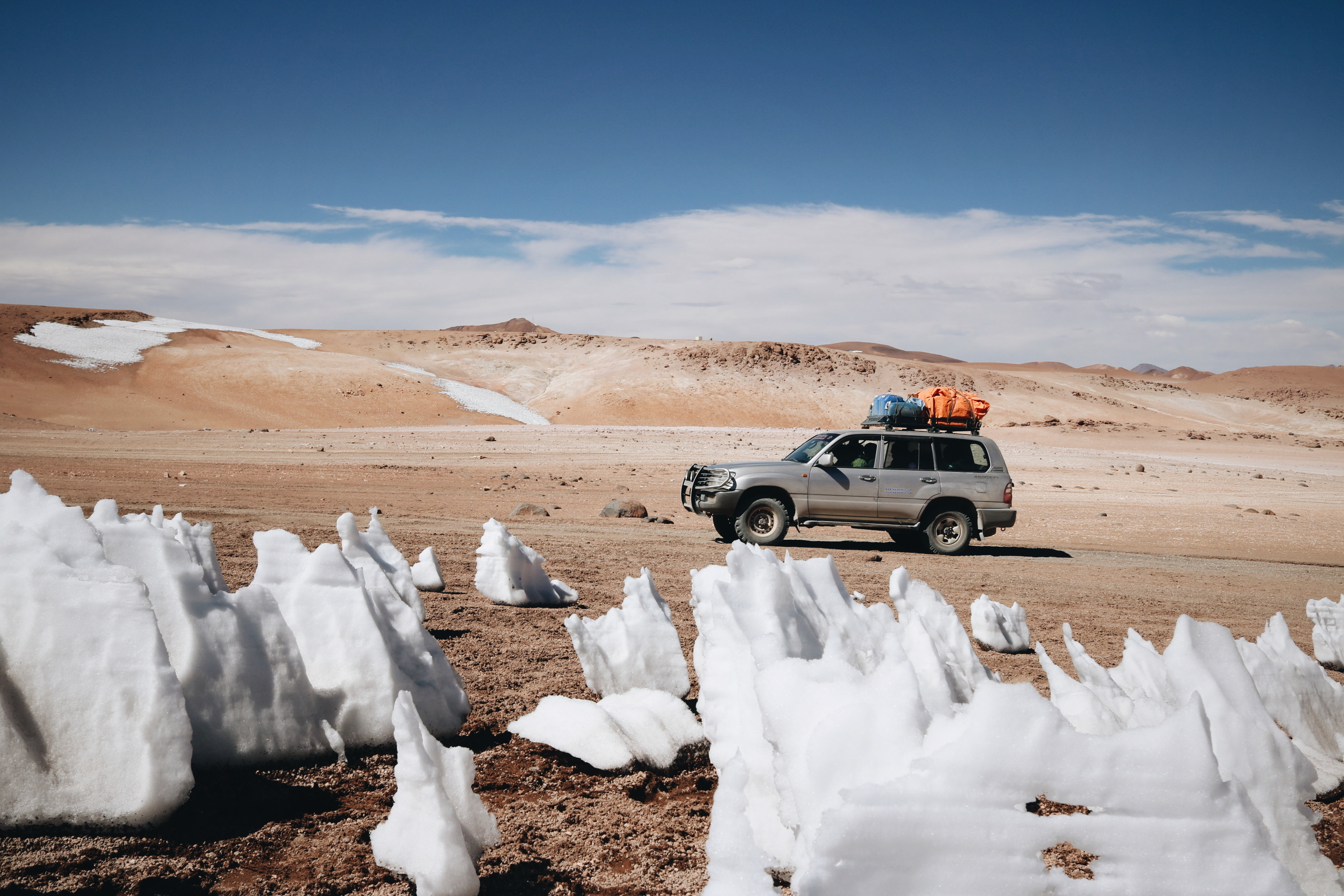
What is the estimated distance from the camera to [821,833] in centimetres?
145

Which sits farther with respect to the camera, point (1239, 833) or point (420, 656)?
point (420, 656)

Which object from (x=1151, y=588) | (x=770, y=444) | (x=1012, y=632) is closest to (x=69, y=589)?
(x=1012, y=632)

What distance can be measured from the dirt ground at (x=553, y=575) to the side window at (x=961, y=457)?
1.33m

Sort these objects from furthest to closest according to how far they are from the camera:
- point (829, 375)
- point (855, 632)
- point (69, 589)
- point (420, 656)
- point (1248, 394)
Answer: point (1248, 394)
point (829, 375)
point (420, 656)
point (855, 632)
point (69, 589)

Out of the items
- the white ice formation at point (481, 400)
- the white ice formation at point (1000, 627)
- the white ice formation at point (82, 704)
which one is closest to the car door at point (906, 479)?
the white ice formation at point (1000, 627)

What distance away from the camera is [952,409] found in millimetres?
13383

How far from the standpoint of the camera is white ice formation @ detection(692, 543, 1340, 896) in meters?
1.50

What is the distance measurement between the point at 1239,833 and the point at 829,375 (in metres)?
77.2

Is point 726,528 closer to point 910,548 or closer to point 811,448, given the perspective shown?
point 811,448

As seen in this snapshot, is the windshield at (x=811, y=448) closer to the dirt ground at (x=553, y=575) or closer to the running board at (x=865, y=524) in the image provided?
the running board at (x=865, y=524)

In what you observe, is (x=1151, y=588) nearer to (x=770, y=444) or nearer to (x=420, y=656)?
(x=420, y=656)

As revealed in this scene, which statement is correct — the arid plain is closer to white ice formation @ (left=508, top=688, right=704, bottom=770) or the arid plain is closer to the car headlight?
white ice formation @ (left=508, top=688, right=704, bottom=770)

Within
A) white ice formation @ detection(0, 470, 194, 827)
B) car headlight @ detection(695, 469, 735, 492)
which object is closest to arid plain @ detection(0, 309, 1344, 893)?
white ice formation @ detection(0, 470, 194, 827)

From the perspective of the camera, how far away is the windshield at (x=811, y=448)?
12734 mm
